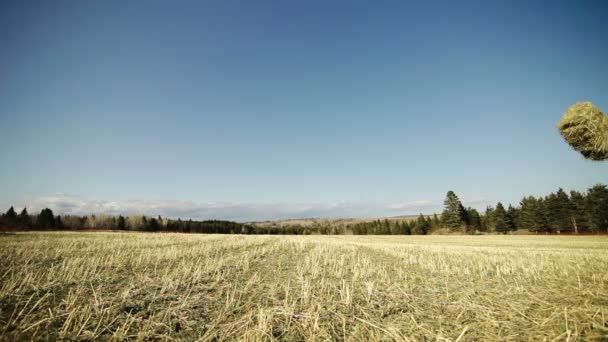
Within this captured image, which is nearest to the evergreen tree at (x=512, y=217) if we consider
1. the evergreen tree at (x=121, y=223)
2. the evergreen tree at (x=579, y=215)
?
the evergreen tree at (x=579, y=215)

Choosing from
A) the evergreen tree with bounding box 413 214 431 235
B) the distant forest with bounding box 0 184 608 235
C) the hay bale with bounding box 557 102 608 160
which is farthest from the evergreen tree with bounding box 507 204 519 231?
the hay bale with bounding box 557 102 608 160

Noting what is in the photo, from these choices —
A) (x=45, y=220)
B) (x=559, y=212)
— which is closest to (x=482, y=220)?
(x=559, y=212)

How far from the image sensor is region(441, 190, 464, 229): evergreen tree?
75.3 meters

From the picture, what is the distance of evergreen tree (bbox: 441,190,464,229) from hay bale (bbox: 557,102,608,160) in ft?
244

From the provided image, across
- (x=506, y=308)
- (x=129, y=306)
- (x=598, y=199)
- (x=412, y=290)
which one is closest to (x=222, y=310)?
(x=129, y=306)

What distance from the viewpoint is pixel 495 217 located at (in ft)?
262

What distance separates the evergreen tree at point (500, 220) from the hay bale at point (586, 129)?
84.6 meters

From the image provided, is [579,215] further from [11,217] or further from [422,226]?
[11,217]

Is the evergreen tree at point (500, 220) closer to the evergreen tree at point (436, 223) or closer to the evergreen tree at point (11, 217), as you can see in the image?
the evergreen tree at point (436, 223)

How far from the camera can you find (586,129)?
27.8ft

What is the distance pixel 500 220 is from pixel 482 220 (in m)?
9.31

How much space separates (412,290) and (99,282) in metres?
8.34

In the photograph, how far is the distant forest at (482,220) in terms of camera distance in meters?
67.1

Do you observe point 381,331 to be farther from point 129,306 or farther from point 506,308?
point 129,306
